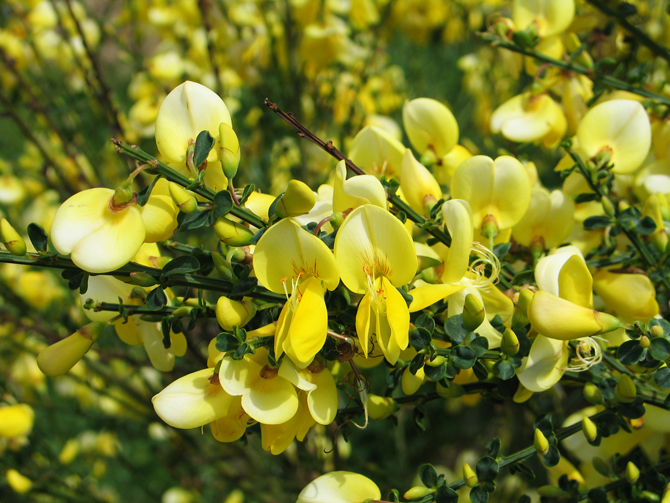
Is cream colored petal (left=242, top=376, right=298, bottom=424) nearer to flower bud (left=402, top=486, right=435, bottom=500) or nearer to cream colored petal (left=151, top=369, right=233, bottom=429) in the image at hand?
cream colored petal (left=151, top=369, right=233, bottom=429)

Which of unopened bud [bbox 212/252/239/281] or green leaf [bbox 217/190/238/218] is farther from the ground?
green leaf [bbox 217/190/238/218]

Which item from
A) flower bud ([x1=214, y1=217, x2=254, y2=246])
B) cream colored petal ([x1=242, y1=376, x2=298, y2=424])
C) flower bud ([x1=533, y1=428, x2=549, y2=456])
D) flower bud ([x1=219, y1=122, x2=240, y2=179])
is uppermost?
flower bud ([x1=219, y1=122, x2=240, y2=179])

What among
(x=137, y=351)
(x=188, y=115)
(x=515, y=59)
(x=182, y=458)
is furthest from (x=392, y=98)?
(x=188, y=115)

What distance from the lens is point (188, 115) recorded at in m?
0.48

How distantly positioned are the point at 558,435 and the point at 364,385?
22 cm

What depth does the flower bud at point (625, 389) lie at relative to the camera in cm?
47

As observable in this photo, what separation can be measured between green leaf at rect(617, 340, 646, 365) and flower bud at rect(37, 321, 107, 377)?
47 centimetres

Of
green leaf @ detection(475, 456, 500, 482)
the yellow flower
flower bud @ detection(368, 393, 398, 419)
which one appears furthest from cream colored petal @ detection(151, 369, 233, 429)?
the yellow flower

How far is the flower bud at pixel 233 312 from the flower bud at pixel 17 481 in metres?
0.84

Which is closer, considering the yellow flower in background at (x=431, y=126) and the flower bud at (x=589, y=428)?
the flower bud at (x=589, y=428)

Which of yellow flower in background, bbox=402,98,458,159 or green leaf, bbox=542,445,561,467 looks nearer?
green leaf, bbox=542,445,561,467

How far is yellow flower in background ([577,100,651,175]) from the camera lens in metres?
0.60

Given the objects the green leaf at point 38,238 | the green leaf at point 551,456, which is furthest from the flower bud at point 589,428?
the green leaf at point 38,238

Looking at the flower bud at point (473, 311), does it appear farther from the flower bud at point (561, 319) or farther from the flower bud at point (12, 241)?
the flower bud at point (12, 241)
